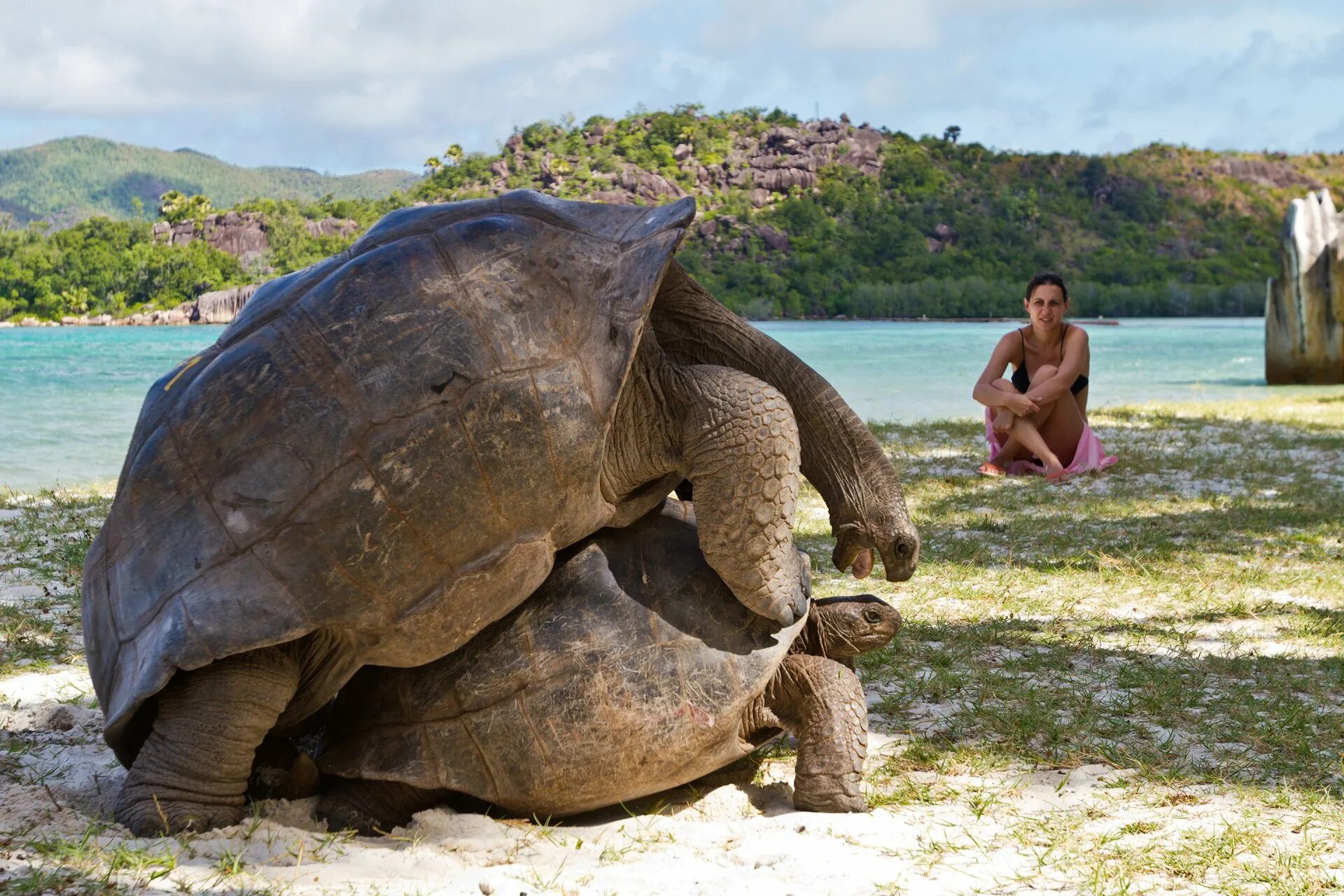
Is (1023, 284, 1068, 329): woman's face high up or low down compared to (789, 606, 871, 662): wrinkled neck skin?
up

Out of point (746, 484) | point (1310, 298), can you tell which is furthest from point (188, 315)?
point (746, 484)

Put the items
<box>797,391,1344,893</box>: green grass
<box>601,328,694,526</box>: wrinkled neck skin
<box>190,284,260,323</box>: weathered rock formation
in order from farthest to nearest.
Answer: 1. <box>190,284,260,323</box>: weathered rock formation
2. <box>601,328,694,526</box>: wrinkled neck skin
3. <box>797,391,1344,893</box>: green grass

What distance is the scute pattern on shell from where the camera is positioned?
2.65 metres

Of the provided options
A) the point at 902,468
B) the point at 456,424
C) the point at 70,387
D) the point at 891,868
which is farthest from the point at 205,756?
the point at 70,387

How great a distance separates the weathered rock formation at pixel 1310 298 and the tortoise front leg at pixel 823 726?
62.0 feet

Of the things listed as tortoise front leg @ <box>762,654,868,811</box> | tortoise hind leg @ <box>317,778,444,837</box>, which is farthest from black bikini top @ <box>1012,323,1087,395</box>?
tortoise hind leg @ <box>317,778,444,837</box>

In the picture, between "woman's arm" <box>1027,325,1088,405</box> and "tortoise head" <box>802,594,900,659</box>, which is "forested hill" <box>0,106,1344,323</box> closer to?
"woman's arm" <box>1027,325,1088,405</box>

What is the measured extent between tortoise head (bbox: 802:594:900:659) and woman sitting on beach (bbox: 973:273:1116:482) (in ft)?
16.7

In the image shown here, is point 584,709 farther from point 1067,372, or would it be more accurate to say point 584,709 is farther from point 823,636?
point 1067,372

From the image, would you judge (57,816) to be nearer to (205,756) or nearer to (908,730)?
(205,756)

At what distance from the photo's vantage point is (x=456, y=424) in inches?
108

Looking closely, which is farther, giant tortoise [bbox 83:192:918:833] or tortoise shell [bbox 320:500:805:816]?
tortoise shell [bbox 320:500:805:816]

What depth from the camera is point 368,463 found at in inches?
106

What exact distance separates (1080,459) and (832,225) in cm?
7499
